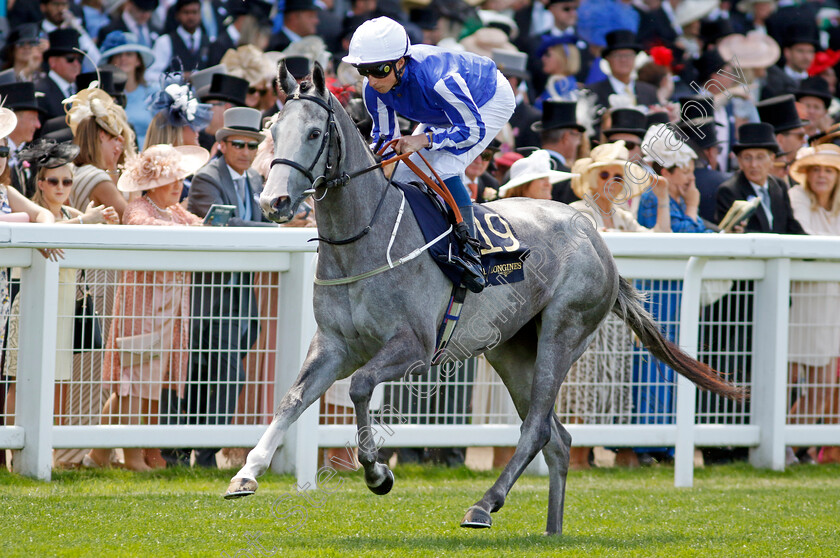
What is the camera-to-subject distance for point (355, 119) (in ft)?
23.3

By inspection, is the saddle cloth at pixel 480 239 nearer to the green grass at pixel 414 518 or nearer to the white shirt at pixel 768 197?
the green grass at pixel 414 518

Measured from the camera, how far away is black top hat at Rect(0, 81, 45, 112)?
7773 millimetres

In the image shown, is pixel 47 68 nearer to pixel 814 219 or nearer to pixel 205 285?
pixel 205 285

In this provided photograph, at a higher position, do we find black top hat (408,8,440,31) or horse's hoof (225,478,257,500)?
black top hat (408,8,440,31)

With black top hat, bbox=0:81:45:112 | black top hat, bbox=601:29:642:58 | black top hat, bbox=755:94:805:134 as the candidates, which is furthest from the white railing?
black top hat, bbox=601:29:642:58

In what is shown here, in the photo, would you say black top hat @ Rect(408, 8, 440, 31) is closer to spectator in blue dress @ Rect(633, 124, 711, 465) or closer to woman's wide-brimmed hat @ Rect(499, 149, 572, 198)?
woman's wide-brimmed hat @ Rect(499, 149, 572, 198)

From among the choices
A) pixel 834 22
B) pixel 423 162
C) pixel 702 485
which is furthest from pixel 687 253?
pixel 834 22

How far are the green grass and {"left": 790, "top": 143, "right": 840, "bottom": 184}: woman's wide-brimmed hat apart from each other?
8.23 feet

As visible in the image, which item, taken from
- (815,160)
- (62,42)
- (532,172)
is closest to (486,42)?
(62,42)

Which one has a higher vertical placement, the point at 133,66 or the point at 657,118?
the point at 133,66

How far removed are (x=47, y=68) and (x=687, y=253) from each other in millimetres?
5576

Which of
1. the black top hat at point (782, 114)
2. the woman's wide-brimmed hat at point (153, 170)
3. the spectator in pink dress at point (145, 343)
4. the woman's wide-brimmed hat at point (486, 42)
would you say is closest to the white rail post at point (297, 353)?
the spectator in pink dress at point (145, 343)

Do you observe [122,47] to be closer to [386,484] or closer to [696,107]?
[696,107]

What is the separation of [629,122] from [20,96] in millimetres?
4508
